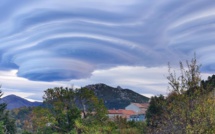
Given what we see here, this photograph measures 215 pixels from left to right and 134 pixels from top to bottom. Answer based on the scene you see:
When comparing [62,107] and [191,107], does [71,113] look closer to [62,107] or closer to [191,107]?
[62,107]

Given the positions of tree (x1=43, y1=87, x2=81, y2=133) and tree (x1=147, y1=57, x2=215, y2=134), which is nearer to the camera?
tree (x1=147, y1=57, x2=215, y2=134)

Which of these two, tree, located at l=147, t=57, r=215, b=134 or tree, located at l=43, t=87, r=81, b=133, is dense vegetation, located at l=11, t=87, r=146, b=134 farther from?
tree, located at l=147, t=57, r=215, b=134

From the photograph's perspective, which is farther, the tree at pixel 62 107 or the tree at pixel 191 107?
the tree at pixel 62 107

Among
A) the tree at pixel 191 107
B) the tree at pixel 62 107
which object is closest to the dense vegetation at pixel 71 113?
the tree at pixel 62 107

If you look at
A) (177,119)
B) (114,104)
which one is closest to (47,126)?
(177,119)

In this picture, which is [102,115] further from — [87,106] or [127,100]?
[127,100]

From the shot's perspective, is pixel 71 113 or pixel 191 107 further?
pixel 71 113

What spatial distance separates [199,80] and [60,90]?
1580 cm

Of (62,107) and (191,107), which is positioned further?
(62,107)

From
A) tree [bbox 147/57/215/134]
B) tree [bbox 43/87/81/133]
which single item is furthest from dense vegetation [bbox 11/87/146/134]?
tree [bbox 147/57/215/134]

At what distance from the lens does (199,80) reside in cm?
1650

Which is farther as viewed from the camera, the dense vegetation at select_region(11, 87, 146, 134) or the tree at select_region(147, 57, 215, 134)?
the dense vegetation at select_region(11, 87, 146, 134)

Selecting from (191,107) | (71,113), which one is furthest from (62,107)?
(191,107)

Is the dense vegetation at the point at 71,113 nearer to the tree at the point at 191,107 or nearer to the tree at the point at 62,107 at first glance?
the tree at the point at 62,107
